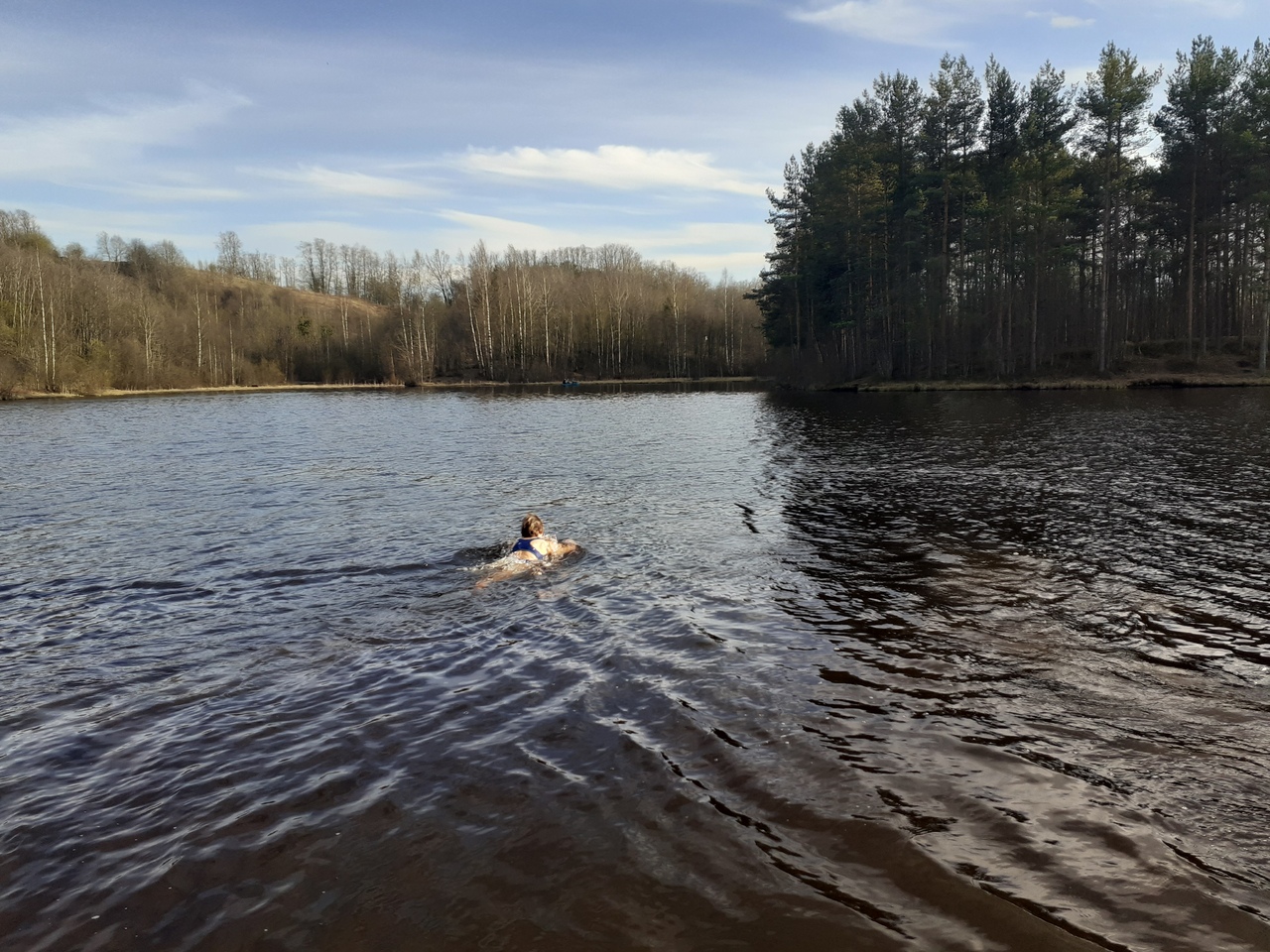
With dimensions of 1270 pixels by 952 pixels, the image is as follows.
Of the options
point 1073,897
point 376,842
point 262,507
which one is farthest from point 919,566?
point 262,507

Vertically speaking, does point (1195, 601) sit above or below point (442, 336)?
below

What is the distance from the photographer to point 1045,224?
5769cm

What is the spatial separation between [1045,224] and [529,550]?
5771cm

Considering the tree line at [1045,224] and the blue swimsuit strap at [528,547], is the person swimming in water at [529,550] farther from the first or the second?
the tree line at [1045,224]

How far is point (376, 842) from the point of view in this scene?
20.3 ft

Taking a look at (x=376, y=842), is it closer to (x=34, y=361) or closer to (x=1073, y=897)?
(x=1073, y=897)

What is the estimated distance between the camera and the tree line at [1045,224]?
53938mm

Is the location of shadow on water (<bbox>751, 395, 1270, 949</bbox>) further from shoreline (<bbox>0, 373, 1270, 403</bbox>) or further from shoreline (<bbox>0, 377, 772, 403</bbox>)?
shoreline (<bbox>0, 377, 772, 403</bbox>)

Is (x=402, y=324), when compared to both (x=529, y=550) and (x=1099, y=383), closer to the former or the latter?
(x=1099, y=383)

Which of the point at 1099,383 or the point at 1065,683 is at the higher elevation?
the point at 1099,383

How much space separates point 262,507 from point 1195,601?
70.3 feet

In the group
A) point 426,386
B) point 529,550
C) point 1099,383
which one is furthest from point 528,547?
point 426,386

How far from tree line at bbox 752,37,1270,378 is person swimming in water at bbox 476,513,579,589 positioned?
5058 cm

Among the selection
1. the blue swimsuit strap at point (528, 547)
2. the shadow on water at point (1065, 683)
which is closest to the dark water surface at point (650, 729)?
the shadow on water at point (1065, 683)
